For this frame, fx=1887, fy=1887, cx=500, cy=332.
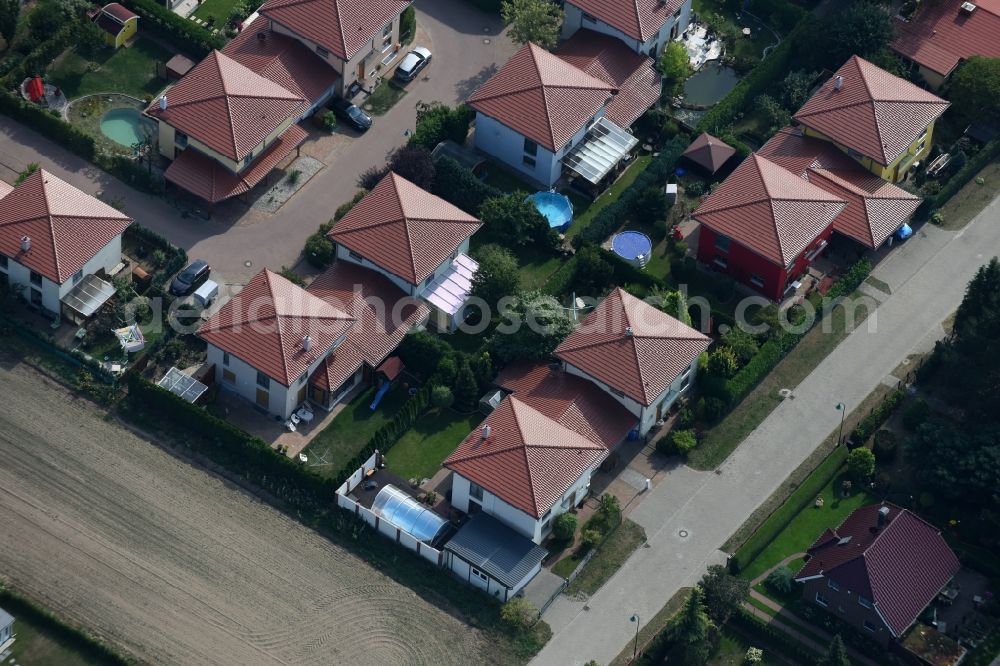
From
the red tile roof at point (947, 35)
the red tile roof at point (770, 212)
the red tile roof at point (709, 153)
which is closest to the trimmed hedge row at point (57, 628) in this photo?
the red tile roof at point (770, 212)

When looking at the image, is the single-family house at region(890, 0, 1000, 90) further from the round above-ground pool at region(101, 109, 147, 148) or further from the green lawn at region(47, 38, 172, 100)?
the round above-ground pool at region(101, 109, 147, 148)

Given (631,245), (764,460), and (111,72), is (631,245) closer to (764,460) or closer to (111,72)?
(764,460)

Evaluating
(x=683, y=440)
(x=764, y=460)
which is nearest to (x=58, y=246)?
(x=683, y=440)


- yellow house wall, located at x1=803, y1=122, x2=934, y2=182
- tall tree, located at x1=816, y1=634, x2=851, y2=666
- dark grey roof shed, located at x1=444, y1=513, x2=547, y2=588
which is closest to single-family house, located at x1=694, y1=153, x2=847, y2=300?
yellow house wall, located at x1=803, y1=122, x2=934, y2=182

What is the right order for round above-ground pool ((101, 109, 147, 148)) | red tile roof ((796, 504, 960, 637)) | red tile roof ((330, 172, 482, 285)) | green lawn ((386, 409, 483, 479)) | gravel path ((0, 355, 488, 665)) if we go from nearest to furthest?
red tile roof ((796, 504, 960, 637)) < gravel path ((0, 355, 488, 665)) < green lawn ((386, 409, 483, 479)) < red tile roof ((330, 172, 482, 285)) < round above-ground pool ((101, 109, 147, 148))

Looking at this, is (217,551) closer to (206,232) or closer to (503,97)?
(206,232)

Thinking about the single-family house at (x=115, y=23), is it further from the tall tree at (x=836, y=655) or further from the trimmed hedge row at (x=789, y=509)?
the tall tree at (x=836, y=655)

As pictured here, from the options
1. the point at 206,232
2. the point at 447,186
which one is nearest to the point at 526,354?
the point at 447,186
